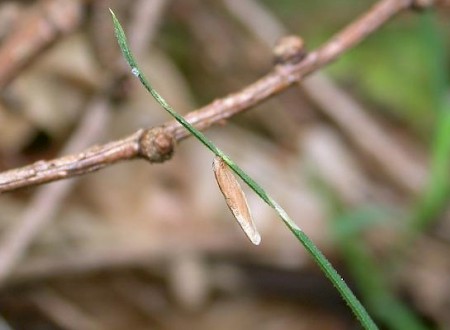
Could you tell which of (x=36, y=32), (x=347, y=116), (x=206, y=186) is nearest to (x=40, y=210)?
(x=36, y=32)

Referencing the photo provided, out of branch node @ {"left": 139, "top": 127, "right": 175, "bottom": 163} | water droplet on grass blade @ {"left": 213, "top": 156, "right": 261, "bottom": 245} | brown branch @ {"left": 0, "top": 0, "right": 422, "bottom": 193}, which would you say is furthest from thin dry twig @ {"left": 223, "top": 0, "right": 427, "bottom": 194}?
water droplet on grass blade @ {"left": 213, "top": 156, "right": 261, "bottom": 245}

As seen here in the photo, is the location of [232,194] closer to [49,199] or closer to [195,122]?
[195,122]

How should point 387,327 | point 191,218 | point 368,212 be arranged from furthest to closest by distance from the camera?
point 191,218 < point 368,212 < point 387,327

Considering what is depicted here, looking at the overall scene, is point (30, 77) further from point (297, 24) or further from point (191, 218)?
point (297, 24)

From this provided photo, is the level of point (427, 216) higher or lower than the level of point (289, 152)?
lower

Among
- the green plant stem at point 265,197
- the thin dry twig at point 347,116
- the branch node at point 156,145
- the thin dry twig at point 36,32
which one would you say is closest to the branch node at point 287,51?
the branch node at point 156,145

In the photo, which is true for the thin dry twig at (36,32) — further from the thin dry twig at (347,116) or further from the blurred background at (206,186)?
the thin dry twig at (347,116)

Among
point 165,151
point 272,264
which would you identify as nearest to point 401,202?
point 272,264

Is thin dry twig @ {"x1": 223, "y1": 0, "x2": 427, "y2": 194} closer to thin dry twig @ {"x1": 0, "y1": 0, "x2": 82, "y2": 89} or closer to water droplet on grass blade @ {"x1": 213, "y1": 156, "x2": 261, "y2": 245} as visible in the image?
thin dry twig @ {"x1": 0, "y1": 0, "x2": 82, "y2": 89}
